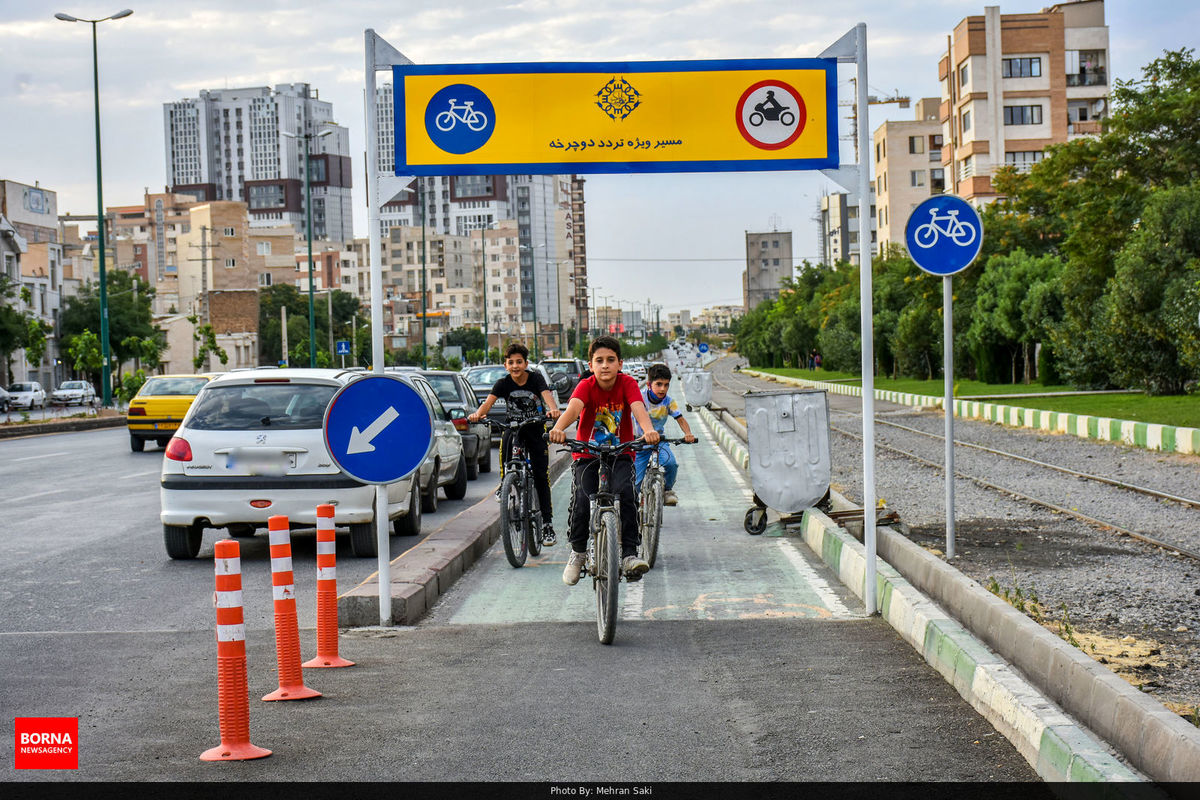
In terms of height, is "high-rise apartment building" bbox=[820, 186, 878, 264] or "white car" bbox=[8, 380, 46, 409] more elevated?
"high-rise apartment building" bbox=[820, 186, 878, 264]

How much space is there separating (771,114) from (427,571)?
3950 mm

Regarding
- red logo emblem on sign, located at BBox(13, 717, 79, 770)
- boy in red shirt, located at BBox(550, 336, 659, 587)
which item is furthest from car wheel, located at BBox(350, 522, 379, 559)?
red logo emblem on sign, located at BBox(13, 717, 79, 770)

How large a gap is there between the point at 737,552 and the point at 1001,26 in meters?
70.8

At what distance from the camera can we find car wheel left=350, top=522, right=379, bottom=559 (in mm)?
11398

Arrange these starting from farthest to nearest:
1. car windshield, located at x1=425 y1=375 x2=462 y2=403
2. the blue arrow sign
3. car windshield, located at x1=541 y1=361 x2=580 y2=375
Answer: car windshield, located at x1=541 y1=361 x2=580 y2=375 → car windshield, located at x1=425 y1=375 x2=462 y2=403 → the blue arrow sign

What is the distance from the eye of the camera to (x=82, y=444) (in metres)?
31.0

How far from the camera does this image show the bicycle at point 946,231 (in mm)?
10336

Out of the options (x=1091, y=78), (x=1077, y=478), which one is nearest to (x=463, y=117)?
(x=1077, y=478)

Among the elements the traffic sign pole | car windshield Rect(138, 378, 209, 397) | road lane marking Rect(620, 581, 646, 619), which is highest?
the traffic sign pole

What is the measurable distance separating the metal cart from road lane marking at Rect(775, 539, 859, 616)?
0.54m

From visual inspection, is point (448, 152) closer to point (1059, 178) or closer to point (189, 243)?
point (1059, 178)

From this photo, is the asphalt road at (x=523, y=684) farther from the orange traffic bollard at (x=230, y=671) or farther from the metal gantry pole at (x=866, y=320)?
the metal gantry pole at (x=866, y=320)

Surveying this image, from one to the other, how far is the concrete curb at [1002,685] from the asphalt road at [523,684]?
0.30 ft

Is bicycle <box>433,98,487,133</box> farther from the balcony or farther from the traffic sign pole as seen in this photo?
the balcony
